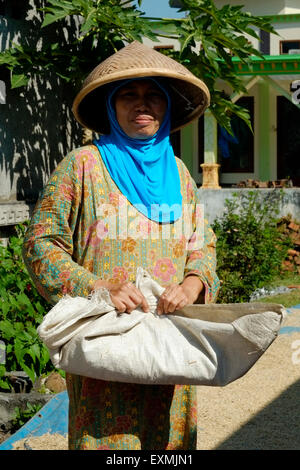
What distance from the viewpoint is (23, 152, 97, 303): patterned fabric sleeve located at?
6.12 ft

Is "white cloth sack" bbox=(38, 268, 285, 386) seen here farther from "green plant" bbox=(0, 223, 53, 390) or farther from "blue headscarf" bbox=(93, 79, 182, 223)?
"green plant" bbox=(0, 223, 53, 390)

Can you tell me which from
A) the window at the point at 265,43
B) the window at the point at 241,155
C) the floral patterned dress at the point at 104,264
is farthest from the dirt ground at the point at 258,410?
the window at the point at 265,43

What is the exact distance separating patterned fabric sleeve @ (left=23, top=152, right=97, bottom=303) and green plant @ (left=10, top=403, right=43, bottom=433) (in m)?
1.91

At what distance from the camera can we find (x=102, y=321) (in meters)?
1.70

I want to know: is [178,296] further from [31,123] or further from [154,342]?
[31,123]

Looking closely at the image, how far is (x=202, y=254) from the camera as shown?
6.91 feet

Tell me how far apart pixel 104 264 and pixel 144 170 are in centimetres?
31

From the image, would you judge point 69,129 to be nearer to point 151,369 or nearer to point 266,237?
point 266,237

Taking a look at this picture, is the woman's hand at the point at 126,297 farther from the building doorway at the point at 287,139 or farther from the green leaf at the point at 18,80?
the building doorway at the point at 287,139

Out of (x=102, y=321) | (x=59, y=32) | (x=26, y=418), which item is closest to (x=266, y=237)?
(x=59, y=32)

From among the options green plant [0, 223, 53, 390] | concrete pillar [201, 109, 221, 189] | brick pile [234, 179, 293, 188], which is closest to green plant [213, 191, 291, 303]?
brick pile [234, 179, 293, 188]

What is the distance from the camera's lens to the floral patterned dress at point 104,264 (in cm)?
188

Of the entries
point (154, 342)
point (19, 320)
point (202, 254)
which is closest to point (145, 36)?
point (19, 320)

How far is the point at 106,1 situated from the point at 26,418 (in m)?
2.89
